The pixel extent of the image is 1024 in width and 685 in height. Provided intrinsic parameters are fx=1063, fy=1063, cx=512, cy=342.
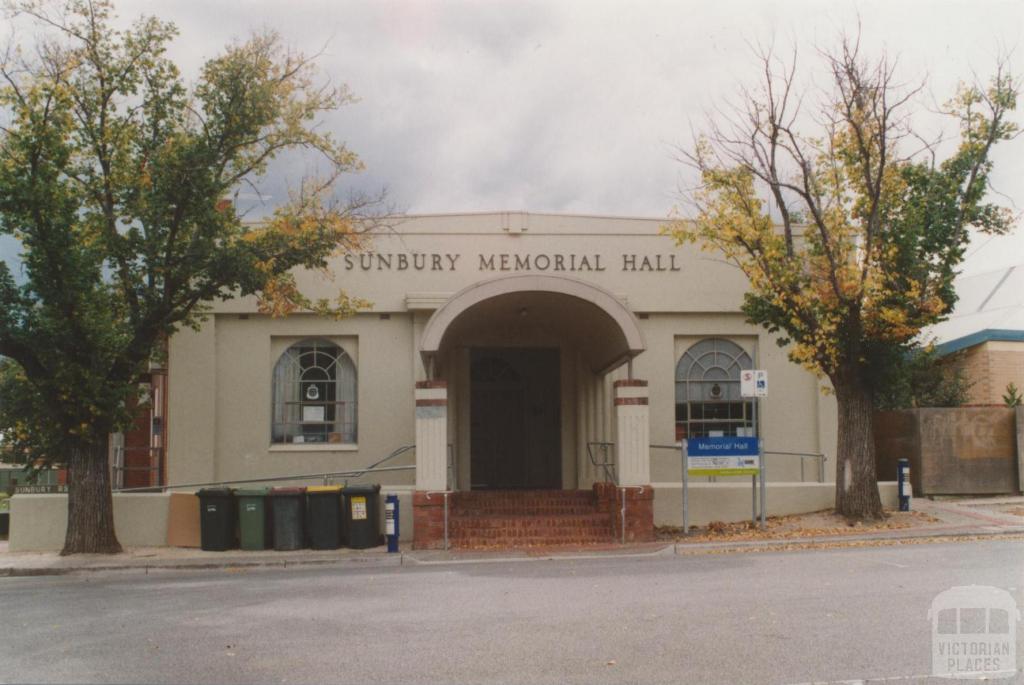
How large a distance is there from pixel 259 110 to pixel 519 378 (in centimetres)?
803

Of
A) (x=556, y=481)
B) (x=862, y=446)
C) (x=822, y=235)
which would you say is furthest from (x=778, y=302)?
(x=556, y=481)

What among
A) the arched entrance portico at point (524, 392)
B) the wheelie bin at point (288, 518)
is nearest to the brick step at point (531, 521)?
the arched entrance portico at point (524, 392)

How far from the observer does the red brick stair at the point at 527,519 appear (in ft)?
55.5

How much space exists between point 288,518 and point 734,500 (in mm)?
7656

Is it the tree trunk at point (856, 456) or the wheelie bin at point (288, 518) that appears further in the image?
the tree trunk at point (856, 456)

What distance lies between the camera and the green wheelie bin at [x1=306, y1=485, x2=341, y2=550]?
55.0ft

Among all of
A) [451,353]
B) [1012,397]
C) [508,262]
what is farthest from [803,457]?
[451,353]

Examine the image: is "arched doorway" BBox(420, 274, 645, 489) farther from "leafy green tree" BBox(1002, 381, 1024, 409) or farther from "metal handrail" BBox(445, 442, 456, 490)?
"leafy green tree" BBox(1002, 381, 1024, 409)

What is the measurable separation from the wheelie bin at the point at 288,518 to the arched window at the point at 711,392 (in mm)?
7910

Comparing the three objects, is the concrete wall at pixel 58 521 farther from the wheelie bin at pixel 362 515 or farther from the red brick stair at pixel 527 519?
the red brick stair at pixel 527 519

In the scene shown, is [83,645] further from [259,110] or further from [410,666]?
[259,110]

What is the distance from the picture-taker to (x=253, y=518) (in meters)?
16.9

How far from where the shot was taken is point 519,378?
860 inches

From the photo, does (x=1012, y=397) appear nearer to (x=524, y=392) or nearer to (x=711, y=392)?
(x=711, y=392)
